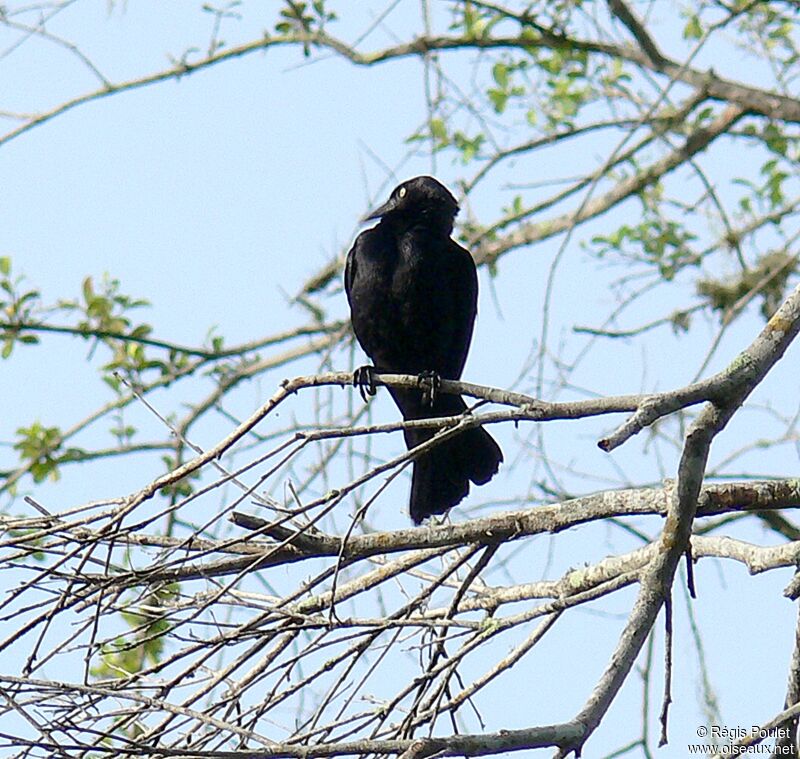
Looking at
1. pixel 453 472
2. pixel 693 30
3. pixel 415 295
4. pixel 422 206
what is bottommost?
pixel 453 472

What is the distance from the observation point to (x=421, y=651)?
3.07 m

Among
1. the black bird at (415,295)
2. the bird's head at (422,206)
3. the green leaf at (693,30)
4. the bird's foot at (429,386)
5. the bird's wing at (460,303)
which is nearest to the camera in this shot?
the bird's foot at (429,386)

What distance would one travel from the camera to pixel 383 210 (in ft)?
17.2

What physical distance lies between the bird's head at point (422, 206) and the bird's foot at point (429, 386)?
2.58ft

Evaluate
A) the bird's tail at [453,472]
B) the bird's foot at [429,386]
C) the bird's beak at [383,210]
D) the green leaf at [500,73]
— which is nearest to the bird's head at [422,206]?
the bird's beak at [383,210]

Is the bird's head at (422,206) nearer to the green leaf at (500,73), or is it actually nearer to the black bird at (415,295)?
the black bird at (415,295)

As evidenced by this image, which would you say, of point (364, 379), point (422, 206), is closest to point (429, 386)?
point (364, 379)

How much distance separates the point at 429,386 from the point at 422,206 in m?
1.34

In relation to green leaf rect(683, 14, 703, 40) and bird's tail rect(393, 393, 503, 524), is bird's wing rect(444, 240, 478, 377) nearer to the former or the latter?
bird's tail rect(393, 393, 503, 524)

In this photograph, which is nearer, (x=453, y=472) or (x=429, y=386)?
(x=429, y=386)

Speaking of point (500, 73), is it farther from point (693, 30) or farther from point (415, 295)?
point (415, 295)

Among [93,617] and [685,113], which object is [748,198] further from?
[93,617]

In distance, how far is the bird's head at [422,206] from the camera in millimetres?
5125

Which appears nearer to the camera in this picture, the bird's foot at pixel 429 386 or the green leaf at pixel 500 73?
the bird's foot at pixel 429 386
